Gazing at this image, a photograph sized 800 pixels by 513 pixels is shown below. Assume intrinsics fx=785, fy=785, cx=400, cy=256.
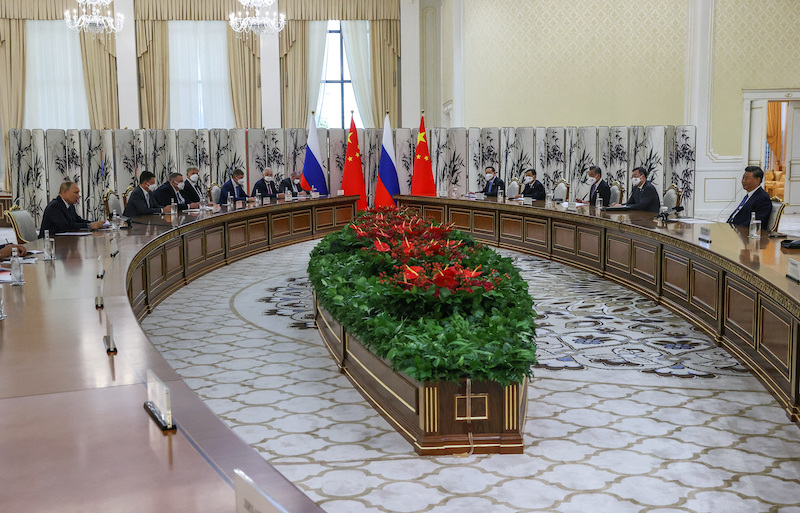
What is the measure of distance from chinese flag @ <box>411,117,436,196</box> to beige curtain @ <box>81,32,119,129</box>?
23.4 ft

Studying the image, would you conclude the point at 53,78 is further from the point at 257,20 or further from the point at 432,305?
the point at 432,305

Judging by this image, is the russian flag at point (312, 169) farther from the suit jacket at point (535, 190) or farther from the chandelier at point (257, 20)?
the suit jacket at point (535, 190)

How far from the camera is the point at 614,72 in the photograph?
13.5 meters

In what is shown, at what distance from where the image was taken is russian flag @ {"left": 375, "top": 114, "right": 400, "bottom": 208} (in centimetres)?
1271

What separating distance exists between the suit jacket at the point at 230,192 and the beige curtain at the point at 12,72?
6.84m

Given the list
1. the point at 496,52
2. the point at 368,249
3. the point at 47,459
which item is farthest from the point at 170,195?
the point at 47,459

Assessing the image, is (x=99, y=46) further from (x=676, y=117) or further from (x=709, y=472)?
(x=709, y=472)

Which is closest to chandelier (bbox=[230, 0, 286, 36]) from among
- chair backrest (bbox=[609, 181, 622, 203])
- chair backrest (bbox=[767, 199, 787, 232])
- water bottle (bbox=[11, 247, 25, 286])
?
chair backrest (bbox=[609, 181, 622, 203])

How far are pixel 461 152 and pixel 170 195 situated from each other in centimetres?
493

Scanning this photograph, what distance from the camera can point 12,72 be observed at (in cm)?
1577

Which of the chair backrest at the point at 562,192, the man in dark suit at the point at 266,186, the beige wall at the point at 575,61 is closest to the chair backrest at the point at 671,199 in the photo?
the chair backrest at the point at 562,192

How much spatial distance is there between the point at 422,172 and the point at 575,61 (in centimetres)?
357

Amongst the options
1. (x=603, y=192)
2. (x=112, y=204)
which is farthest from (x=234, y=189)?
(x=603, y=192)

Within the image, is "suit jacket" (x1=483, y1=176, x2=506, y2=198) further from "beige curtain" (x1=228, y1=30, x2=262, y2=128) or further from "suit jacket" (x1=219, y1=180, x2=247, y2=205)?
"beige curtain" (x1=228, y1=30, x2=262, y2=128)
